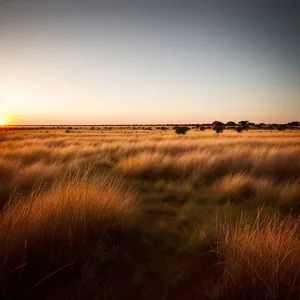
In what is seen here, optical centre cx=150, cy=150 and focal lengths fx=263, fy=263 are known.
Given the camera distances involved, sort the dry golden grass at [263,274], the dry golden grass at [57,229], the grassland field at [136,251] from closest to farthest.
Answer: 1. the dry golden grass at [263,274]
2. the grassland field at [136,251]
3. the dry golden grass at [57,229]

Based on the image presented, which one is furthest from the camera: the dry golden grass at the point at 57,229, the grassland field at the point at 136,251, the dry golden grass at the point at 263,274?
the dry golden grass at the point at 57,229

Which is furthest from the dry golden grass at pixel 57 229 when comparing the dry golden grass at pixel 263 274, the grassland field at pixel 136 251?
the dry golden grass at pixel 263 274

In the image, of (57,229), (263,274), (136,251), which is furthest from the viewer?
(136,251)

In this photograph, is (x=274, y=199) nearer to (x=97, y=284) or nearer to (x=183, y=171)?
(x=183, y=171)

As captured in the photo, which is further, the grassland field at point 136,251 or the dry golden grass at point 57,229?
Result: the dry golden grass at point 57,229

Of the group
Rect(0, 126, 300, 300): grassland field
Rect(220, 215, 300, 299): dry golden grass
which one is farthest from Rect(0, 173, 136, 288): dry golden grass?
Rect(220, 215, 300, 299): dry golden grass

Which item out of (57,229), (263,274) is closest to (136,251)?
(57,229)

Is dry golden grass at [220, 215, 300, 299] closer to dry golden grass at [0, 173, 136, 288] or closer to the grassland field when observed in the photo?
the grassland field

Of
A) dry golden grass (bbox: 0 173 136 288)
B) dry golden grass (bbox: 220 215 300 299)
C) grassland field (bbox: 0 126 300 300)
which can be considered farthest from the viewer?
dry golden grass (bbox: 0 173 136 288)

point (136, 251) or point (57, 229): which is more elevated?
point (57, 229)

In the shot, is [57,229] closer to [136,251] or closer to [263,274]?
[136,251]

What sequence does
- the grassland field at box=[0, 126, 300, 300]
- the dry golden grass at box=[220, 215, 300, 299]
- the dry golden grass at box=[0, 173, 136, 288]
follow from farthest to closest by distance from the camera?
the dry golden grass at box=[0, 173, 136, 288] < the grassland field at box=[0, 126, 300, 300] < the dry golden grass at box=[220, 215, 300, 299]

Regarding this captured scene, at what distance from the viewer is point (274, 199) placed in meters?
5.14

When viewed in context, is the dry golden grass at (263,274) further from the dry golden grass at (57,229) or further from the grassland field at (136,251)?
the dry golden grass at (57,229)
